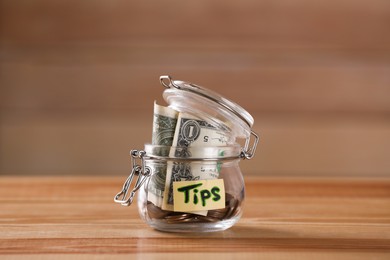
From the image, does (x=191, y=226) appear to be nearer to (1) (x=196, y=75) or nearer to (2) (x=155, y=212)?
(2) (x=155, y=212)

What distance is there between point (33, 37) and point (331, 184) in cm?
157

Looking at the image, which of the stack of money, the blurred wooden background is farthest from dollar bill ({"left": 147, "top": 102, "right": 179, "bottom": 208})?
the blurred wooden background

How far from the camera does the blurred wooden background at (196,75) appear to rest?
2.52 metres

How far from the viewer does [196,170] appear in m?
0.77

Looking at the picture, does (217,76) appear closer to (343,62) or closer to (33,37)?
(343,62)

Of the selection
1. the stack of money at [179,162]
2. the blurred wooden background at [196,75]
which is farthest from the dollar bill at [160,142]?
the blurred wooden background at [196,75]

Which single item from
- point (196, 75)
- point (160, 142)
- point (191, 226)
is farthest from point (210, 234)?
point (196, 75)

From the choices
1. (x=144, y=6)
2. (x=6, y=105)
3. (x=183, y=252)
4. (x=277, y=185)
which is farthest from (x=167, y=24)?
(x=183, y=252)

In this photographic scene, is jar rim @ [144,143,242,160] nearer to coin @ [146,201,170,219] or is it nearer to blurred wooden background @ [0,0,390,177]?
coin @ [146,201,170,219]

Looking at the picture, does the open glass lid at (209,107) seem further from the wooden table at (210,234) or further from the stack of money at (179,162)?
the wooden table at (210,234)

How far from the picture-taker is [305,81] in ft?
8.40

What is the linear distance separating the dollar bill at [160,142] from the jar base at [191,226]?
0.03 metres

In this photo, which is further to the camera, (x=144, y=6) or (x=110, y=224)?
(x=144, y=6)

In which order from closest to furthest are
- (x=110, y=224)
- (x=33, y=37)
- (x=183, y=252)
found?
1. (x=183, y=252)
2. (x=110, y=224)
3. (x=33, y=37)
